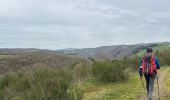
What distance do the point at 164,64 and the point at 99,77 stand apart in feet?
71.6

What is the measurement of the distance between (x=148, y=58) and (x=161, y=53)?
3888 centimetres

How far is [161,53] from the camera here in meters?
52.1

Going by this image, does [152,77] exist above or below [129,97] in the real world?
above

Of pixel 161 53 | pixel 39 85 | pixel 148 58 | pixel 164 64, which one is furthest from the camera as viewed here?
pixel 161 53

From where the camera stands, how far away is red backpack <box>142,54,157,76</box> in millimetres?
13977

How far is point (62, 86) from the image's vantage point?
1308 cm

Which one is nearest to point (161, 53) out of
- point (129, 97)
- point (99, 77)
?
point (99, 77)

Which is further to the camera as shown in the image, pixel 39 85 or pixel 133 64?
pixel 133 64

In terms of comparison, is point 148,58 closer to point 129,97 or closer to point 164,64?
point 129,97

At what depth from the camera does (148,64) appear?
14.0 metres

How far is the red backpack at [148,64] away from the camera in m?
14.0

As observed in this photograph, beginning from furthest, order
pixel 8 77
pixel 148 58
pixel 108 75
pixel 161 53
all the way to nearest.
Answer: pixel 161 53, pixel 108 75, pixel 8 77, pixel 148 58

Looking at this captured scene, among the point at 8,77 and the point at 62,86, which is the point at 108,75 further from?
the point at 62,86

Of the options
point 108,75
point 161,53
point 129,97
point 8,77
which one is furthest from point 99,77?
point 161,53
